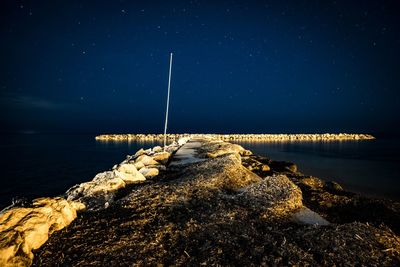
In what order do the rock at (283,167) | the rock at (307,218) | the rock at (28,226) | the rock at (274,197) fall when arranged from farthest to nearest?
the rock at (283,167) → the rock at (274,197) → the rock at (307,218) → the rock at (28,226)

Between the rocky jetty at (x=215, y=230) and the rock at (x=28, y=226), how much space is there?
0.12ft

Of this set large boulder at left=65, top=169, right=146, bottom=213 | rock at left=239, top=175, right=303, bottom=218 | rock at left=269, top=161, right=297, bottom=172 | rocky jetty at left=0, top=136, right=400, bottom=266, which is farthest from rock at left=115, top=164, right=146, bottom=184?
rock at left=269, top=161, right=297, bottom=172

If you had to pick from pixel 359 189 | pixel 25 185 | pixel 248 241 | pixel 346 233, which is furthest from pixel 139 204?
pixel 359 189

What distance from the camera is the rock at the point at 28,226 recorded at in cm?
425

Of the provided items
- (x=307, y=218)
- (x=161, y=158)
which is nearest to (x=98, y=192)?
(x=307, y=218)

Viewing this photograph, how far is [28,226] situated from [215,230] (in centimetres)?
368

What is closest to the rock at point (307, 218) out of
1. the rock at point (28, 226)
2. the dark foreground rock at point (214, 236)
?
the dark foreground rock at point (214, 236)

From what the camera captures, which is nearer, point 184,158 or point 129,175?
point 129,175

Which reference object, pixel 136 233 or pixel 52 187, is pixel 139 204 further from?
pixel 52 187

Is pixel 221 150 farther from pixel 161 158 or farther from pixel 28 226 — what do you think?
pixel 28 226

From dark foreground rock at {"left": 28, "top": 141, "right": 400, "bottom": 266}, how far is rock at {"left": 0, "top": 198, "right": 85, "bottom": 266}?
19 centimetres

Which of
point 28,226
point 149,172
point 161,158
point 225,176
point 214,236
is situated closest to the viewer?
point 28,226

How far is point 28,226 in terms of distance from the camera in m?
4.95

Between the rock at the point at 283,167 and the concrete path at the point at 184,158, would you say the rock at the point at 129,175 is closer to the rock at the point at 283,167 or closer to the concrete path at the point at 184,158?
the concrete path at the point at 184,158
